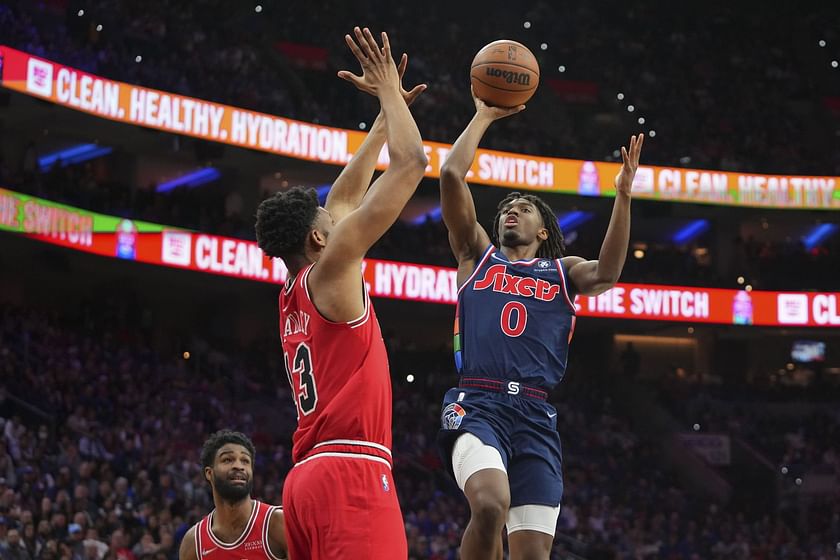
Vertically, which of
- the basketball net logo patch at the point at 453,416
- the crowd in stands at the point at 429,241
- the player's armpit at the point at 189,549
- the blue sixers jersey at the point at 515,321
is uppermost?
the crowd in stands at the point at 429,241

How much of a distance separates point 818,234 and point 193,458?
Result: 72.5 ft

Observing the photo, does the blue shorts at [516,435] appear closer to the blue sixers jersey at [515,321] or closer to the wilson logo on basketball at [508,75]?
the blue sixers jersey at [515,321]

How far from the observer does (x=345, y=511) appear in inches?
163

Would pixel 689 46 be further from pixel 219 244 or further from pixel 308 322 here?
pixel 308 322

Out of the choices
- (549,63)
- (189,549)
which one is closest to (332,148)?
(549,63)

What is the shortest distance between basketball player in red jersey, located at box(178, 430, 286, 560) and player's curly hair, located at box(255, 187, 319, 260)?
2418 mm

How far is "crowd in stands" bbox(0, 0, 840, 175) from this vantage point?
24938mm

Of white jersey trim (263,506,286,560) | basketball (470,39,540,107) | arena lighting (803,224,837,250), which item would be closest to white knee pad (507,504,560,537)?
white jersey trim (263,506,286,560)

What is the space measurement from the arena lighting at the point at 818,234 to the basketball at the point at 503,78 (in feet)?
94.8

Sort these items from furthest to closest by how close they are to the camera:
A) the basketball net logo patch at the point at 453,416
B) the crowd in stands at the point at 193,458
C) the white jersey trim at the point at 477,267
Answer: the crowd in stands at the point at 193,458, the white jersey trim at the point at 477,267, the basketball net logo patch at the point at 453,416

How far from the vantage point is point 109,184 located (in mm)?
23406

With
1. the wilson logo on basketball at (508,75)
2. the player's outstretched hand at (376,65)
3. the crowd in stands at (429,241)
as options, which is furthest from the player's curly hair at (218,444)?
the crowd in stands at (429,241)

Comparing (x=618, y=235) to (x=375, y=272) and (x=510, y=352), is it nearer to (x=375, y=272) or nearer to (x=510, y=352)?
(x=510, y=352)

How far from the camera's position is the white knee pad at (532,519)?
5625 mm
